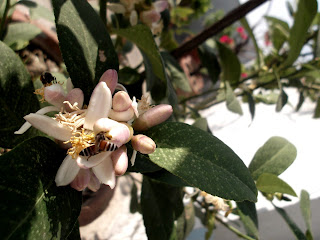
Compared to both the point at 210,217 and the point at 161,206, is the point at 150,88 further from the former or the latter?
the point at 210,217

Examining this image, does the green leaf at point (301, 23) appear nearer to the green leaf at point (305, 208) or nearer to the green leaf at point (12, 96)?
the green leaf at point (305, 208)

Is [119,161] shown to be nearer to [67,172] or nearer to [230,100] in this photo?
[67,172]

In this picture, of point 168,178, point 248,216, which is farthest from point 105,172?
point 248,216

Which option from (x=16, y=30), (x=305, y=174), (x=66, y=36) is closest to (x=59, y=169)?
(x=66, y=36)

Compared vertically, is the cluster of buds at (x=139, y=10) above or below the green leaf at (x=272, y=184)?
above

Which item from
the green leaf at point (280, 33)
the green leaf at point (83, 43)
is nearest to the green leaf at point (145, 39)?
the green leaf at point (83, 43)

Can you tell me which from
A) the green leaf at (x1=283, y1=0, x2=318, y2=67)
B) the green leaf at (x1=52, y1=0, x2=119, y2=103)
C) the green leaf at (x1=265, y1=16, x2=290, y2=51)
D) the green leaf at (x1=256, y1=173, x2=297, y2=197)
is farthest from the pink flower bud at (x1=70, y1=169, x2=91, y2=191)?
the green leaf at (x1=265, y1=16, x2=290, y2=51)
